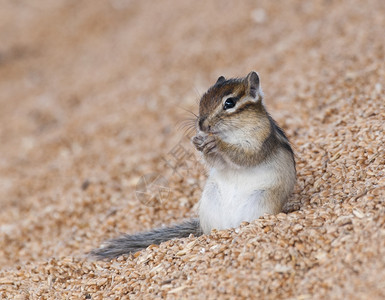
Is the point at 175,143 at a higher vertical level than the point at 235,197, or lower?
higher

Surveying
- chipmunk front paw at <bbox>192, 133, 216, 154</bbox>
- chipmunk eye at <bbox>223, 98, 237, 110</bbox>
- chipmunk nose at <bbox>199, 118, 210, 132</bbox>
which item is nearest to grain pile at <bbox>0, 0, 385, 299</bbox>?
chipmunk front paw at <bbox>192, 133, 216, 154</bbox>

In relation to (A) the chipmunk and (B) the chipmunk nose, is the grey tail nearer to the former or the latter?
(A) the chipmunk

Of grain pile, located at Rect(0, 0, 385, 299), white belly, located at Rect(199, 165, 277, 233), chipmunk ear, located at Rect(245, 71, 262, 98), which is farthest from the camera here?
chipmunk ear, located at Rect(245, 71, 262, 98)

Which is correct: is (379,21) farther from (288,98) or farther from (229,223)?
(229,223)

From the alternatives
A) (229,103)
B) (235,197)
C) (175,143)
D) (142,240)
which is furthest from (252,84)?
(175,143)

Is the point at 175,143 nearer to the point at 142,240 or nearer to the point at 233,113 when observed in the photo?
the point at 142,240

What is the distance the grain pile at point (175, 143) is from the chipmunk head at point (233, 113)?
0.67 m

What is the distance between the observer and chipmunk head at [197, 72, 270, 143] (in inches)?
161

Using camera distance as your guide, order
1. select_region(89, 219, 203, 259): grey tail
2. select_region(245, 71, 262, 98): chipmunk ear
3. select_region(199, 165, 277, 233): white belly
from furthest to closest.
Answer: select_region(89, 219, 203, 259): grey tail, select_region(245, 71, 262, 98): chipmunk ear, select_region(199, 165, 277, 233): white belly

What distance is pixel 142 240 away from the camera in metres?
4.48

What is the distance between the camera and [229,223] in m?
4.14

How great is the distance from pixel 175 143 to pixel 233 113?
3.15 m

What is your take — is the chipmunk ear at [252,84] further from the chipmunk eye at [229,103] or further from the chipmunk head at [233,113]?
the chipmunk eye at [229,103]

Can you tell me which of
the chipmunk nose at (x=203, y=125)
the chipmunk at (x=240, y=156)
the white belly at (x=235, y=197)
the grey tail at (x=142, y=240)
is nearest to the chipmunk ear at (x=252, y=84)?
the chipmunk at (x=240, y=156)
